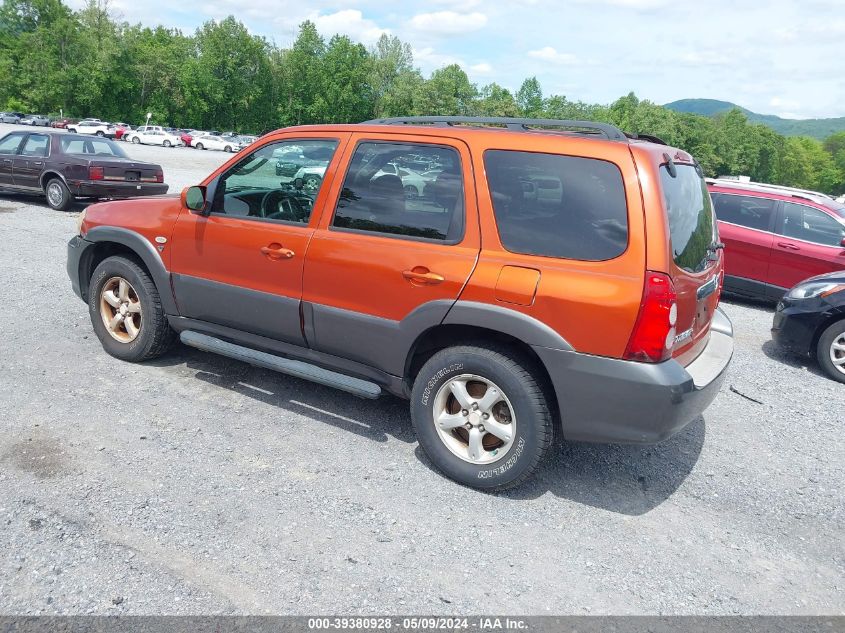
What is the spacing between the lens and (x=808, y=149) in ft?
577

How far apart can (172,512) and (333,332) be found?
135 cm

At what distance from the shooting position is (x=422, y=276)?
3668mm

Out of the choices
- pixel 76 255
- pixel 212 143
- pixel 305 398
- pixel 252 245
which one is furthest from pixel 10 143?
pixel 212 143

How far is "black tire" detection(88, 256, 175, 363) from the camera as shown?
193 inches

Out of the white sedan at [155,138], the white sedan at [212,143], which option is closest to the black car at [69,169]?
the white sedan at [212,143]

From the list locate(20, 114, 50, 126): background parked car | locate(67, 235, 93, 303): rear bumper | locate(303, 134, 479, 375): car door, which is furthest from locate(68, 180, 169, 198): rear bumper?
locate(20, 114, 50, 126): background parked car

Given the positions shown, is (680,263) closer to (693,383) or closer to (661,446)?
(693,383)

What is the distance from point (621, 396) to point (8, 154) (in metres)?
13.9

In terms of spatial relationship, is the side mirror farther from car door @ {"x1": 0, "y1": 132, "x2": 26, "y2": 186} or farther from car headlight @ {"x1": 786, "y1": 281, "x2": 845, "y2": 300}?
car door @ {"x1": 0, "y1": 132, "x2": 26, "y2": 186}

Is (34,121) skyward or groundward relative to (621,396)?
skyward

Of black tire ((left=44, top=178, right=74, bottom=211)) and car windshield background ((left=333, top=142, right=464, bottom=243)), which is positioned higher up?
car windshield background ((left=333, top=142, right=464, bottom=243))

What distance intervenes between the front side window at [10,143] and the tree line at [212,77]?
70755mm

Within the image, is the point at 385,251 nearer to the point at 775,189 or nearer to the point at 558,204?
the point at 558,204

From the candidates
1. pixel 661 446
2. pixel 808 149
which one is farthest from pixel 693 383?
pixel 808 149
